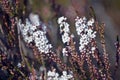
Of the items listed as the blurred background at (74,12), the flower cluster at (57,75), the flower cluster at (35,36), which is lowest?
the flower cluster at (57,75)

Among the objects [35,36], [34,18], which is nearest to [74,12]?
[34,18]

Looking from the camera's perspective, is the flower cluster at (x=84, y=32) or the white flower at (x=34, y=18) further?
the white flower at (x=34, y=18)

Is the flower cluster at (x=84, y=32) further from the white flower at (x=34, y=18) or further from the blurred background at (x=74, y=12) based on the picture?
the white flower at (x=34, y=18)

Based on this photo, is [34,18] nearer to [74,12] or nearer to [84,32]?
[74,12]

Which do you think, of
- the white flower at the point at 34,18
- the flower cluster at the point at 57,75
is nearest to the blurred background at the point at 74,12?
the white flower at the point at 34,18

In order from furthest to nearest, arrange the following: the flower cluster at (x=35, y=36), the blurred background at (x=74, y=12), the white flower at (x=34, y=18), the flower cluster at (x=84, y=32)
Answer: the white flower at (x=34, y=18)
the blurred background at (x=74, y=12)
the flower cluster at (x=35, y=36)
the flower cluster at (x=84, y=32)

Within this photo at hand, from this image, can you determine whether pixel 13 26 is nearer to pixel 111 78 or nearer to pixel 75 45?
pixel 75 45
